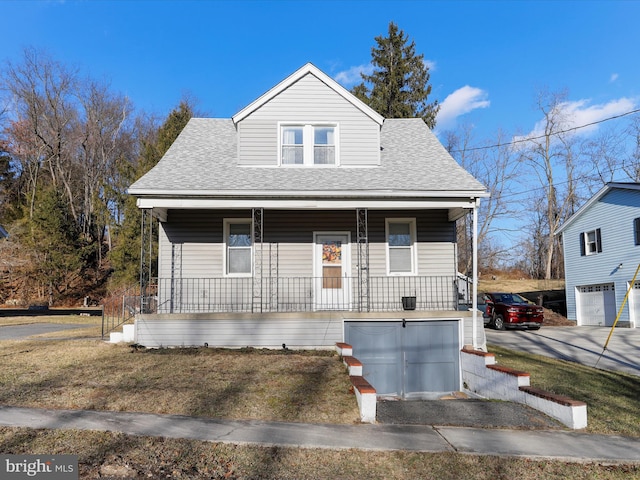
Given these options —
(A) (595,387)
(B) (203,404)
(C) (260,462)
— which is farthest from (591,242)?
(C) (260,462)

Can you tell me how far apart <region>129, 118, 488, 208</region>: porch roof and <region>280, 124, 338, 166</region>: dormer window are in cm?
41

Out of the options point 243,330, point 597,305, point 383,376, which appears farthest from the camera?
point 597,305

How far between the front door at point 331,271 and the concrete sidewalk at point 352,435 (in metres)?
5.94

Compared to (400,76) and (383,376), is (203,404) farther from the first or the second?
(400,76)

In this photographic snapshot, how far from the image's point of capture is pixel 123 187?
88.6 feet

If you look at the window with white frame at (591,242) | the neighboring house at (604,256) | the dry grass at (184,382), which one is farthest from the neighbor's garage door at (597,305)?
the dry grass at (184,382)

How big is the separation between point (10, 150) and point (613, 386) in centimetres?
3907

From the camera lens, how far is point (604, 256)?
69.2 feet

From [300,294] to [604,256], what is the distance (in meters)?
16.4

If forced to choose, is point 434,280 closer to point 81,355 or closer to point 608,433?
point 608,433

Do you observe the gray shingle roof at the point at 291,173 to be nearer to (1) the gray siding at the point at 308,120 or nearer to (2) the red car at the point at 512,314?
(1) the gray siding at the point at 308,120

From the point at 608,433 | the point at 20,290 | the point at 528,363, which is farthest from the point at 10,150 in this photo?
the point at 608,433

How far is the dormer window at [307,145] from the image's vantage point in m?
12.7

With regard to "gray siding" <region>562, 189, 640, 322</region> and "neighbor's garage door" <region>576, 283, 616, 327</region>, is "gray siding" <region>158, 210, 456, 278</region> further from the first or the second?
"neighbor's garage door" <region>576, 283, 616, 327</region>
